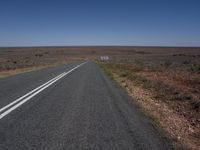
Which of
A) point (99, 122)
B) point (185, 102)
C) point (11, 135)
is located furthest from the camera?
point (185, 102)

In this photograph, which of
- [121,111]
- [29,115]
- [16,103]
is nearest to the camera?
[29,115]

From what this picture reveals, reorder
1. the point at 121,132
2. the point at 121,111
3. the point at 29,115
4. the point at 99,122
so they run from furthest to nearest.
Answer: the point at 121,111
the point at 29,115
the point at 99,122
the point at 121,132

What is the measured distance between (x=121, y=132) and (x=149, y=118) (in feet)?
5.98

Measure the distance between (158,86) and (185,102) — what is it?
16.2 feet

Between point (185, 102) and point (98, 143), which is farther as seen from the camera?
point (185, 102)

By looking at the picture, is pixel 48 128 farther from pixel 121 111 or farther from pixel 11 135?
pixel 121 111

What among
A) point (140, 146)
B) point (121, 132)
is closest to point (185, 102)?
point (121, 132)

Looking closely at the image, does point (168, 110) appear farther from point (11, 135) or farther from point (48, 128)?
point (11, 135)

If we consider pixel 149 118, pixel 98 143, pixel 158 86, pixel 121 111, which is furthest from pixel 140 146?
pixel 158 86

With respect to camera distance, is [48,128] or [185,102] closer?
[48,128]

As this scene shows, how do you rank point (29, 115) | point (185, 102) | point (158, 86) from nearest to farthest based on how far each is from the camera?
point (29, 115)
point (185, 102)
point (158, 86)

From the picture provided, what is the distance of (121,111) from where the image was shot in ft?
26.6

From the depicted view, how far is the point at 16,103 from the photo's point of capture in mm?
8922

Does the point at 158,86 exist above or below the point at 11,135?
below
